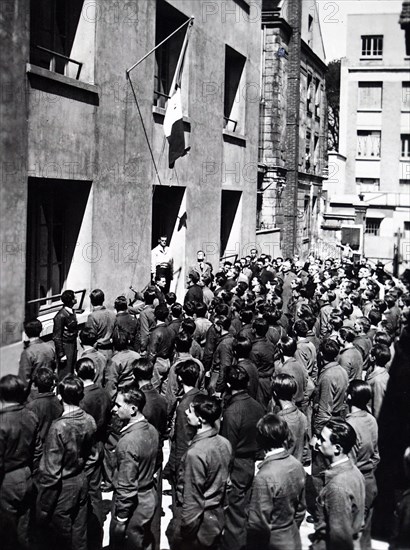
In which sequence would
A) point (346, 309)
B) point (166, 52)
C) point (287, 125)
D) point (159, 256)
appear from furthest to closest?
point (287, 125)
point (166, 52)
point (159, 256)
point (346, 309)

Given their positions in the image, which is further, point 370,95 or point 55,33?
point 370,95

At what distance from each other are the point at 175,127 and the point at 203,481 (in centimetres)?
1098

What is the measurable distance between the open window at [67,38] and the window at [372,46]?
43922 mm

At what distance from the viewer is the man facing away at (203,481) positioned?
5.41 metres

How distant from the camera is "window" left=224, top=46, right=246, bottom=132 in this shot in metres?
21.6

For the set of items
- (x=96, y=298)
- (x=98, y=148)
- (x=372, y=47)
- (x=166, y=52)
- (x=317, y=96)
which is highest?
(x=372, y=47)

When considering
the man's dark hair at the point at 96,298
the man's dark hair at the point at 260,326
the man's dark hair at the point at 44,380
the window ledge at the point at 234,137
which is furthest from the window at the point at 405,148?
the man's dark hair at the point at 44,380

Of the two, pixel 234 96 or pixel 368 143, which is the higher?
pixel 368 143

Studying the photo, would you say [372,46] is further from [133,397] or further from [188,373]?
[133,397]

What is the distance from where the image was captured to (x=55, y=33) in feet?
39.7

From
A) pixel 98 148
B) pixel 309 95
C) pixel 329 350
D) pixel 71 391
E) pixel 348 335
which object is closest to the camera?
pixel 71 391

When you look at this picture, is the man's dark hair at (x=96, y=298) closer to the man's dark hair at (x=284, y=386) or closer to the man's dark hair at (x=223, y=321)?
the man's dark hair at (x=223, y=321)

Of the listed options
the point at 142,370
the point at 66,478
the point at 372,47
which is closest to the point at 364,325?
the point at 142,370

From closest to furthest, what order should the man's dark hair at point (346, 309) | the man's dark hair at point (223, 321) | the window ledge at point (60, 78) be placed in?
the man's dark hair at point (223, 321) → the window ledge at point (60, 78) → the man's dark hair at point (346, 309)
